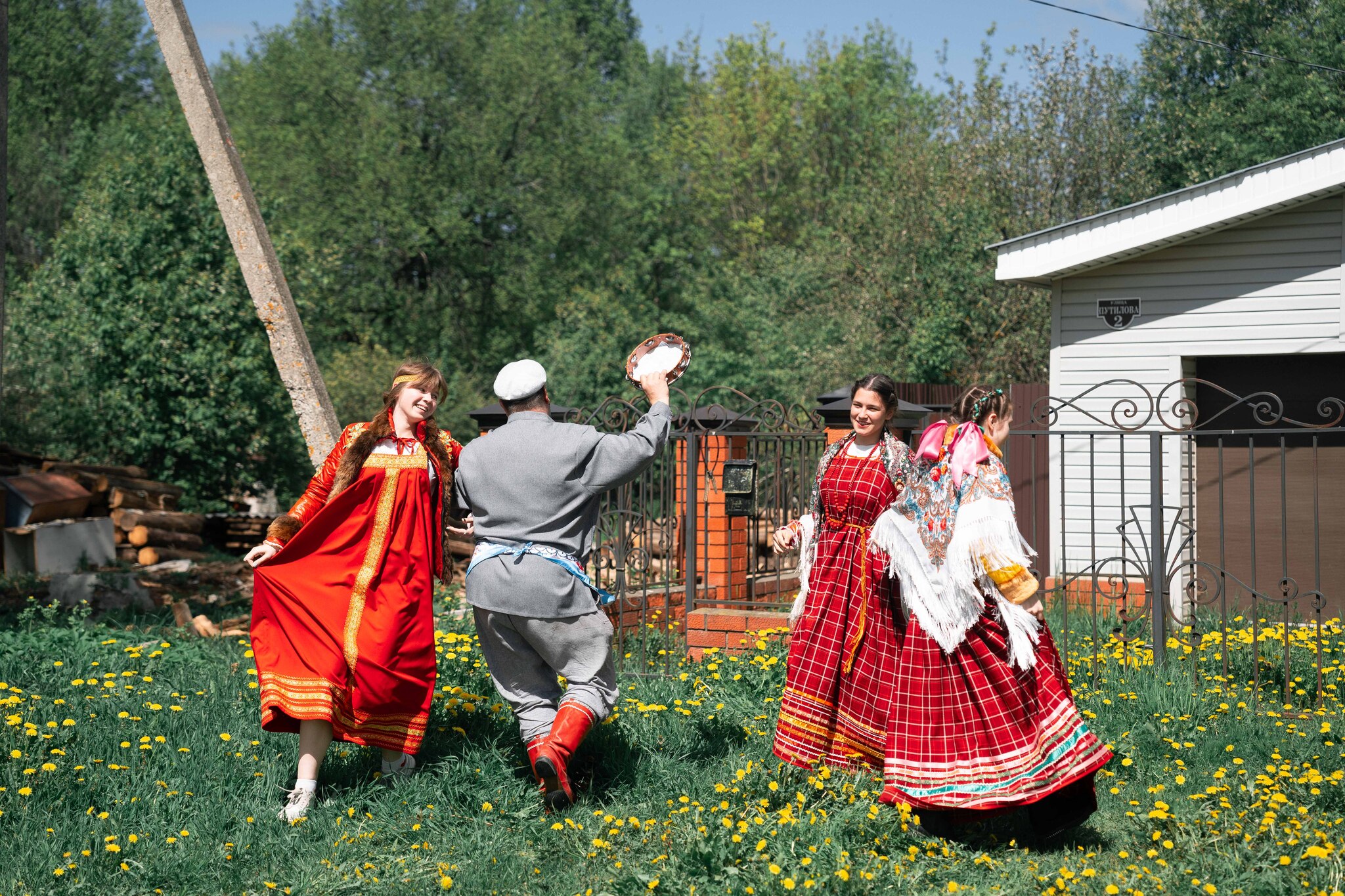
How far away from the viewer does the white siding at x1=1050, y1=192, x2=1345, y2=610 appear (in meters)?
9.34

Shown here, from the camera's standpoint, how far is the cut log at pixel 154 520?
13727 millimetres

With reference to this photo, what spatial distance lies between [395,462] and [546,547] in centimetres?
76

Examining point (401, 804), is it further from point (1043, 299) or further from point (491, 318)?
point (491, 318)

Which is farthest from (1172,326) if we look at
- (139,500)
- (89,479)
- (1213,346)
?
(89,479)

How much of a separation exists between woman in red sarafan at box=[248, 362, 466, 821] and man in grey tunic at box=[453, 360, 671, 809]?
29cm

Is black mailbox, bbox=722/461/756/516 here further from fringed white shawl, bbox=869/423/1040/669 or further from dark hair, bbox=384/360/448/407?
fringed white shawl, bbox=869/423/1040/669

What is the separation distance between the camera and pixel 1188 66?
23875mm

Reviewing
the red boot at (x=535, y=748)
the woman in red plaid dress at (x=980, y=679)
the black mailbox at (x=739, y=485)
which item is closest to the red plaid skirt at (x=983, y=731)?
the woman in red plaid dress at (x=980, y=679)

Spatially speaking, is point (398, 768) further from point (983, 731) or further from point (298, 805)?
point (983, 731)

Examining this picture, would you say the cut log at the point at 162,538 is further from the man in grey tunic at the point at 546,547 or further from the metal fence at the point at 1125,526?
the man in grey tunic at the point at 546,547

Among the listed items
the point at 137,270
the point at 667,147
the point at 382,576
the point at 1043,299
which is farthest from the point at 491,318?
the point at 382,576

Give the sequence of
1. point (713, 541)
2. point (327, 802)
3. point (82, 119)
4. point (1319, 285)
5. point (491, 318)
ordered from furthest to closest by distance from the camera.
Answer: point (82, 119), point (491, 318), point (1319, 285), point (713, 541), point (327, 802)

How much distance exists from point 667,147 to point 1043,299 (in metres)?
17.0

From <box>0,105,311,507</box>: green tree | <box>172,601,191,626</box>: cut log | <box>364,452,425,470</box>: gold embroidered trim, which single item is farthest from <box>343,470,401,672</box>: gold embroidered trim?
<box>0,105,311,507</box>: green tree
